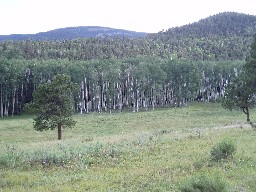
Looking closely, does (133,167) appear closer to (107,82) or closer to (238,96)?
(238,96)

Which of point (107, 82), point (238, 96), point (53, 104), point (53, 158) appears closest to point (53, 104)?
point (53, 104)

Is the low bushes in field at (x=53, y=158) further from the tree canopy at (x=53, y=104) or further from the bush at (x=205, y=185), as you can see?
the tree canopy at (x=53, y=104)

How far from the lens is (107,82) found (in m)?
94.0

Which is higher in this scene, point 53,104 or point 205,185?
point 205,185

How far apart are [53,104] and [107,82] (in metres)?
53.9

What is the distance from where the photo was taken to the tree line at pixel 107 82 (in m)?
88.7

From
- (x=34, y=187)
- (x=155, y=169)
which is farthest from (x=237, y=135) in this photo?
(x=34, y=187)

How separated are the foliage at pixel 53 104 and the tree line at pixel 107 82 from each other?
4591 cm

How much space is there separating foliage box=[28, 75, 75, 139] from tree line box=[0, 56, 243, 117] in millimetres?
45907

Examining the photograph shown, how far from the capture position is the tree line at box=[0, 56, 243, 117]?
88688 mm

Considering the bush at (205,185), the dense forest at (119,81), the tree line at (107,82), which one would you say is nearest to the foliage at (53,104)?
the bush at (205,185)

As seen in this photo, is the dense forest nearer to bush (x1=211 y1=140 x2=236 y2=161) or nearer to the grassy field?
the grassy field

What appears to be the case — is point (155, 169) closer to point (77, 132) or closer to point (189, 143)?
point (189, 143)

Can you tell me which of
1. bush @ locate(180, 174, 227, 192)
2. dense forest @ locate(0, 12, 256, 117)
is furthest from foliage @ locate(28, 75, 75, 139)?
dense forest @ locate(0, 12, 256, 117)
